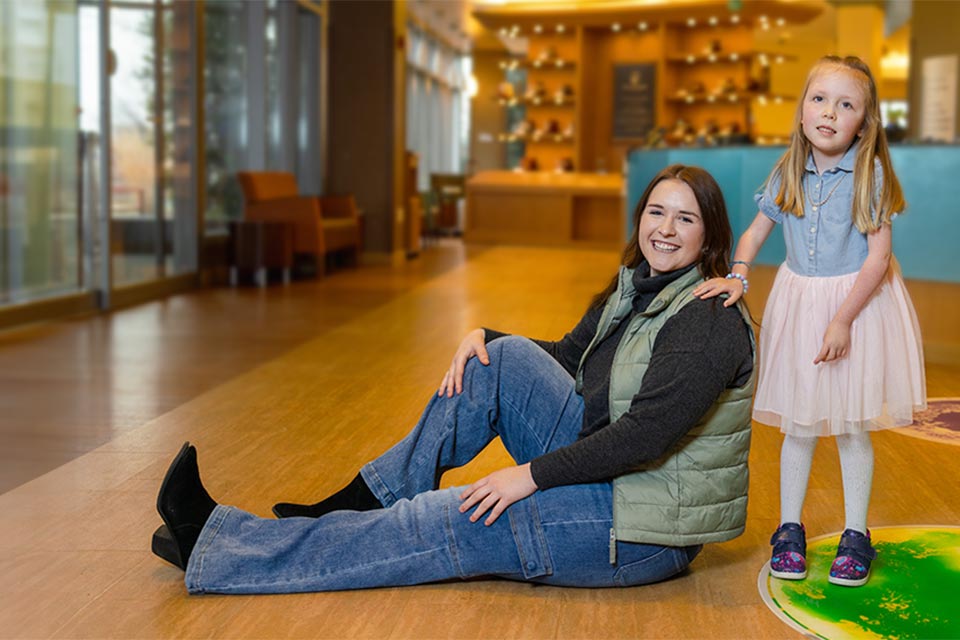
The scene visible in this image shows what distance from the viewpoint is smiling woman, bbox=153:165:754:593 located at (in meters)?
2.09

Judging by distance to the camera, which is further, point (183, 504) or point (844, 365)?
point (844, 365)

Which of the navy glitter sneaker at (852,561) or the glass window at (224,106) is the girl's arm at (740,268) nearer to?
the navy glitter sneaker at (852,561)

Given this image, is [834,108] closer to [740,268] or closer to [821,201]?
[821,201]

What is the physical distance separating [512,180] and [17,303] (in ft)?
31.0

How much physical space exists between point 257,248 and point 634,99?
7.22m

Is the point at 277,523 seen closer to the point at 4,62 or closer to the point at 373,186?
the point at 4,62

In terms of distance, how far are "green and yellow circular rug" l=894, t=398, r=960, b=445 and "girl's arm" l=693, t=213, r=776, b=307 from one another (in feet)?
4.71

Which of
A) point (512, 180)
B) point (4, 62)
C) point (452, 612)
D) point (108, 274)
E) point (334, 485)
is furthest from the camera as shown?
point (512, 180)

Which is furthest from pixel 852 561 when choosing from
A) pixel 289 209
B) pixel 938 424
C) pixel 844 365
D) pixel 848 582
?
pixel 289 209

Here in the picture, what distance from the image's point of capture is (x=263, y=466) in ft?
11.0

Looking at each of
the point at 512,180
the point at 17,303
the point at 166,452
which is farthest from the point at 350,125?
the point at 166,452

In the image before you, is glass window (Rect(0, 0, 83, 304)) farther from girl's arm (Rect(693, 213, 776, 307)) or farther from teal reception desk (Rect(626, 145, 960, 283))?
girl's arm (Rect(693, 213, 776, 307))

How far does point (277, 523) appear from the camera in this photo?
7.35ft

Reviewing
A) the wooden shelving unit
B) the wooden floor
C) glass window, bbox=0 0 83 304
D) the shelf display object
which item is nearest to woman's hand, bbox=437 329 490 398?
the wooden floor
